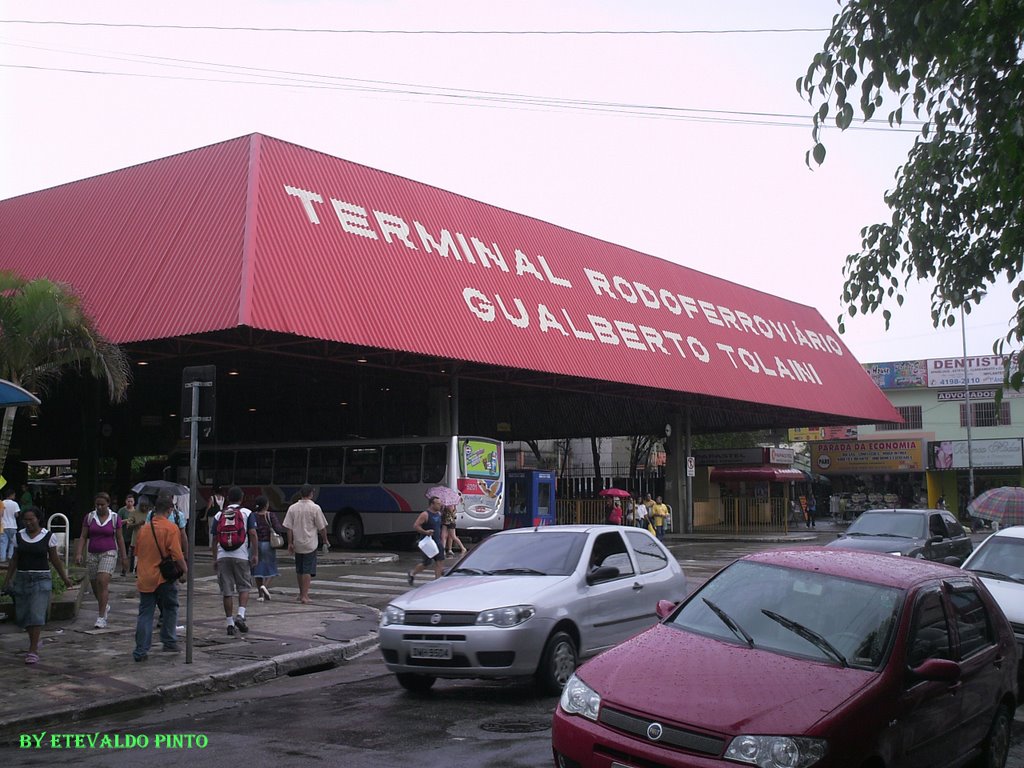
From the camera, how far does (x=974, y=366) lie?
64.2 m

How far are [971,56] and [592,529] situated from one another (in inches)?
219

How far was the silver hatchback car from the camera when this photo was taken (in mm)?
8891

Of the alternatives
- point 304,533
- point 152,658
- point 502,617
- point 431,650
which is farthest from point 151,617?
point 304,533

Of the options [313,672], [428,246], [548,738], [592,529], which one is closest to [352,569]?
[428,246]

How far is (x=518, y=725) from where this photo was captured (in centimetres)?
809

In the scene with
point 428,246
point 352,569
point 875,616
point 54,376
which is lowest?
point 352,569

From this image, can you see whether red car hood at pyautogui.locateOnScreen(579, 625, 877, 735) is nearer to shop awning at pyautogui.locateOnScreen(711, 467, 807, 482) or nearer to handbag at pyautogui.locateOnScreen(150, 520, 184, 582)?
handbag at pyautogui.locateOnScreen(150, 520, 184, 582)

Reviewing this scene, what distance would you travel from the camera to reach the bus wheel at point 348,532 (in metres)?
32.0

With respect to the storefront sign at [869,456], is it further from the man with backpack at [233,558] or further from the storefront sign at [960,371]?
the man with backpack at [233,558]

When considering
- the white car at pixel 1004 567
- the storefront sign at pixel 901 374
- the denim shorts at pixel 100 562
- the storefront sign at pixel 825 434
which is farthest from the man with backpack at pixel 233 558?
the storefront sign at pixel 901 374

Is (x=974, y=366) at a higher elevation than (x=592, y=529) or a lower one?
higher

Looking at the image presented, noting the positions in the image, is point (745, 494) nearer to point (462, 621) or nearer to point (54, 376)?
point (54, 376)

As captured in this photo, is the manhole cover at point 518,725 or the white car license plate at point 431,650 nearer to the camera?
the manhole cover at point 518,725

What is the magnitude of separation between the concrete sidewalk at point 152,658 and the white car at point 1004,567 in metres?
7.32
